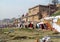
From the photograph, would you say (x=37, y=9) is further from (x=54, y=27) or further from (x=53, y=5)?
(x=54, y=27)

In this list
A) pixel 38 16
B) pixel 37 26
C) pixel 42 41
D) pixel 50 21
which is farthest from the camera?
pixel 38 16

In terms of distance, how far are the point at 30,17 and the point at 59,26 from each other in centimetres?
3498

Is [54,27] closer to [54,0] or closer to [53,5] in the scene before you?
[53,5]

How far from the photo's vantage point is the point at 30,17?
60562 millimetres

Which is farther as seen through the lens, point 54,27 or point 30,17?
point 30,17

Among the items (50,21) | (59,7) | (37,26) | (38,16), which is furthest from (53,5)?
(50,21)

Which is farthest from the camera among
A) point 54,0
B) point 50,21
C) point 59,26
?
point 54,0

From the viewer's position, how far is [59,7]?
55812 mm

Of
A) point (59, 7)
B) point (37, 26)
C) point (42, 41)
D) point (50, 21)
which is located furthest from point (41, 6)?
point (42, 41)

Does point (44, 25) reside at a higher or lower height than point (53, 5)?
lower

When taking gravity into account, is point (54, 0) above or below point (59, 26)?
above

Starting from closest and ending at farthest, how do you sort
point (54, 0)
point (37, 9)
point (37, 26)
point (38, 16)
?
point (37, 26), point (38, 16), point (37, 9), point (54, 0)

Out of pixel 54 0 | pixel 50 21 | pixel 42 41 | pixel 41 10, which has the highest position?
pixel 54 0

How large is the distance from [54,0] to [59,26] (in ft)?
119
